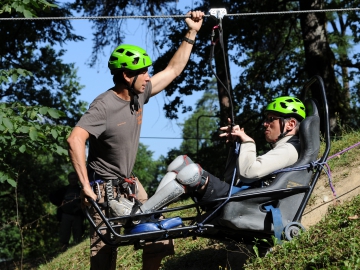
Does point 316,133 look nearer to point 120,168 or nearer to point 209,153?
point 120,168

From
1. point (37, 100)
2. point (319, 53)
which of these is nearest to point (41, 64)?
point (37, 100)

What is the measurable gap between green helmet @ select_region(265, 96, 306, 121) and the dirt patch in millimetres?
1332

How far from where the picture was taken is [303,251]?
5750 millimetres

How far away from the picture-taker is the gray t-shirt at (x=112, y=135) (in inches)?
224

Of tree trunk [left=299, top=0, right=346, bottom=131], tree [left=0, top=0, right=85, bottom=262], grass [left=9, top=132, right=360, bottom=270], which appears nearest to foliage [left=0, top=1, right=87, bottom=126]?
tree [left=0, top=0, right=85, bottom=262]

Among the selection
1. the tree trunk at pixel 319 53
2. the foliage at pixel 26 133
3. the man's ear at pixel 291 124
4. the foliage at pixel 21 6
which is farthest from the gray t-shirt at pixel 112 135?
the tree trunk at pixel 319 53

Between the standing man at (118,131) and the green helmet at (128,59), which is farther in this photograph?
the green helmet at (128,59)

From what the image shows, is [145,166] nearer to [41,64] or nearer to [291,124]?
[41,64]

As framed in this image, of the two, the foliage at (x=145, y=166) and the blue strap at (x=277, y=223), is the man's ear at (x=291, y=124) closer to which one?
the blue strap at (x=277, y=223)

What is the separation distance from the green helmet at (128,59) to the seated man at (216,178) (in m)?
0.87

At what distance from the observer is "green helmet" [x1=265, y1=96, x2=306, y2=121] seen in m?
6.58

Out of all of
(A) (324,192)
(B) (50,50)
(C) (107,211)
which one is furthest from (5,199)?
(C) (107,211)

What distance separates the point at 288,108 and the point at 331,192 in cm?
210

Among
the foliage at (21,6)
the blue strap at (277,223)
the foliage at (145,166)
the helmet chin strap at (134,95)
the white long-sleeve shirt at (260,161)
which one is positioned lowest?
the foliage at (145,166)
